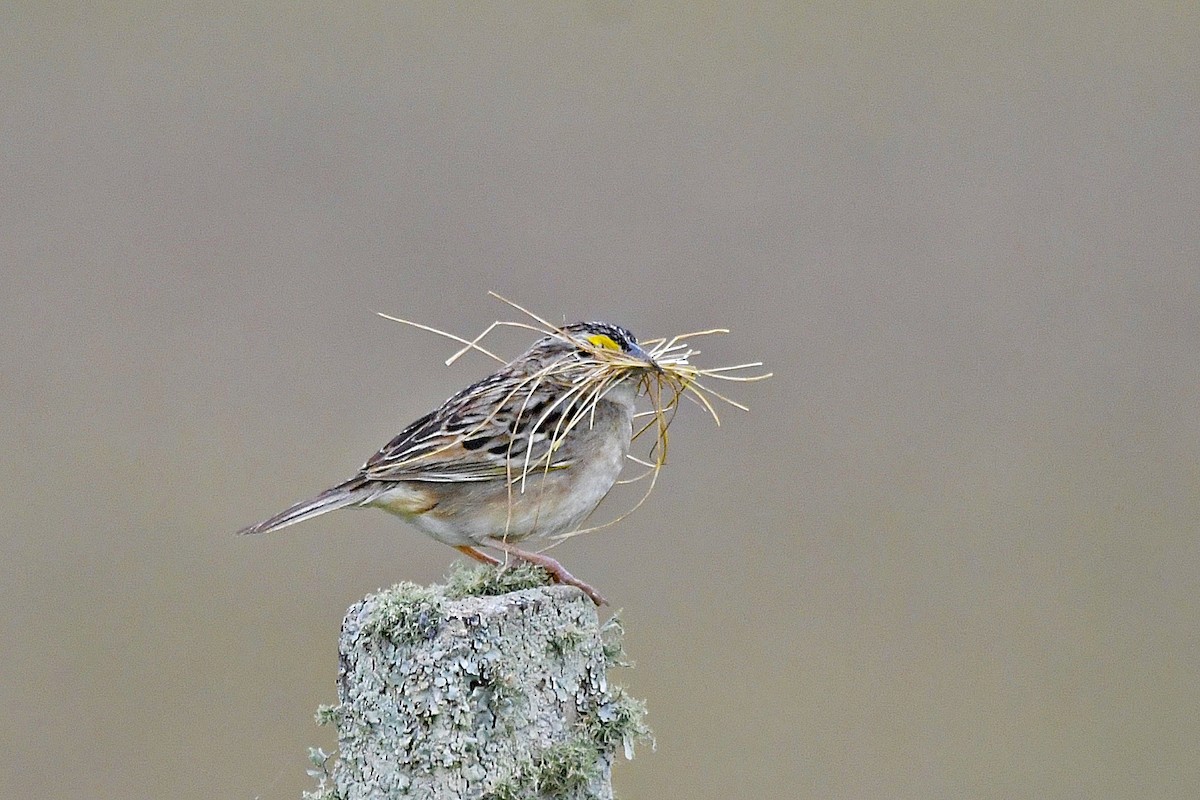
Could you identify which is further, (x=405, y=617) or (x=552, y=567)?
(x=552, y=567)

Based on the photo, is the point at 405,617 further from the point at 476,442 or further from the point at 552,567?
the point at 476,442

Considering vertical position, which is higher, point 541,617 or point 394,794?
point 541,617

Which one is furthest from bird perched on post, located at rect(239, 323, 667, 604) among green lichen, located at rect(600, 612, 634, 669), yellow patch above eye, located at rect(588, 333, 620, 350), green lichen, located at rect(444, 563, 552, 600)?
green lichen, located at rect(600, 612, 634, 669)

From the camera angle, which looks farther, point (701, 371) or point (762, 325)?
point (762, 325)

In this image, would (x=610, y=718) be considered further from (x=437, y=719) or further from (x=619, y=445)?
(x=619, y=445)

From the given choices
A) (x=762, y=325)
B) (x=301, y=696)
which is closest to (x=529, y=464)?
(x=301, y=696)

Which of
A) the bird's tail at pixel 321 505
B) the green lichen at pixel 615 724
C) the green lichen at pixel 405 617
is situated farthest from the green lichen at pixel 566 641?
the bird's tail at pixel 321 505

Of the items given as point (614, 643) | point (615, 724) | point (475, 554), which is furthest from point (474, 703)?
point (475, 554)

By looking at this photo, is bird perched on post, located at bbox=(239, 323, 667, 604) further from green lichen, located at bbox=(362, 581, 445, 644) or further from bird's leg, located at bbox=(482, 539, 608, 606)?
green lichen, located at bbox=(362, 581, 445, 644)
